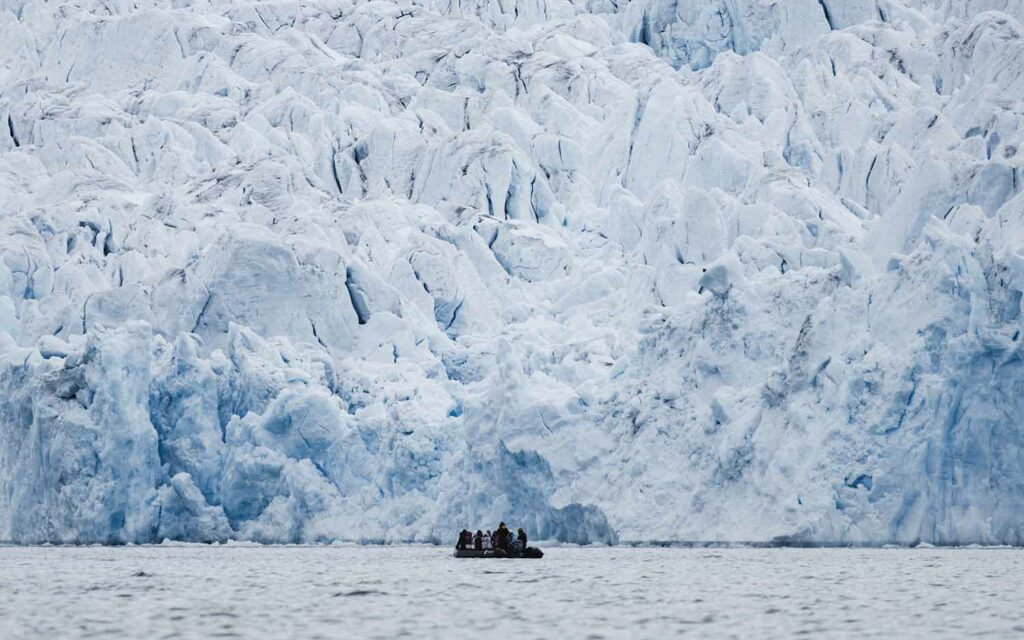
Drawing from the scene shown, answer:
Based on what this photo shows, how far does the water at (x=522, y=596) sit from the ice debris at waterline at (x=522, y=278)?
2.83 metres

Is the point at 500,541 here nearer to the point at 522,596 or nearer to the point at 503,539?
the point at 503,539

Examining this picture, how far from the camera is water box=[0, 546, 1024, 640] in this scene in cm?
1628

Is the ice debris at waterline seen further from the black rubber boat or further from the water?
the black rubber boat

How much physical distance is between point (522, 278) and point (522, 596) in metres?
30.9

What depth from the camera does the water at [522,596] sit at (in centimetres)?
1628

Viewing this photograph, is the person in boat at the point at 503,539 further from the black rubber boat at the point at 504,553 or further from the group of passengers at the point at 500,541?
the black rubber boat at the point at 504,553

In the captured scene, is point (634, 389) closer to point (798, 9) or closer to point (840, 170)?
point (840, 170)

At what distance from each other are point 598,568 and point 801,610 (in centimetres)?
925

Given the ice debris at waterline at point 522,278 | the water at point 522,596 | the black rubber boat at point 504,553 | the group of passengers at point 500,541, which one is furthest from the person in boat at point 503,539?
the ice debris at waterline at point 522,278

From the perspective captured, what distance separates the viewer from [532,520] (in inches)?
1401

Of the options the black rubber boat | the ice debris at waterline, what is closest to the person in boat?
the black rubber boat

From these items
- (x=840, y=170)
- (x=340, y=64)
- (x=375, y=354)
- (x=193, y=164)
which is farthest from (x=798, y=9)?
(x=375, y=354)

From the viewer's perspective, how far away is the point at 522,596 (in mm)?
21000

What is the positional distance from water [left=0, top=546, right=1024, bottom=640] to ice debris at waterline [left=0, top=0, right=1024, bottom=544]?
2.83 m
